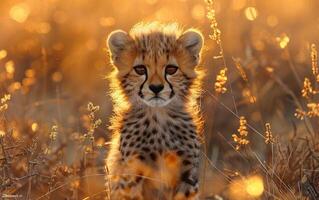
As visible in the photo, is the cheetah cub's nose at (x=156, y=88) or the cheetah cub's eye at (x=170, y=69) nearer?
the cheetah cub's nose at (x=156, y=88)

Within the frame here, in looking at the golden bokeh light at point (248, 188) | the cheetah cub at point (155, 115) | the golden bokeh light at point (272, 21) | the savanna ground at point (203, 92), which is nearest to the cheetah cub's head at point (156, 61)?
the cheetah cub at point (155, 115)

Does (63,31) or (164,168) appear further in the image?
(63,31)

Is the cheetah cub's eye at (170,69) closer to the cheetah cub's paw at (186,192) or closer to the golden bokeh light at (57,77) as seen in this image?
the cheetah cub's paw at (186,192)

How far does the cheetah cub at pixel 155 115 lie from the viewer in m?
5.65

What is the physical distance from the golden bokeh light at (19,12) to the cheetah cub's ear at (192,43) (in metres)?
5.21

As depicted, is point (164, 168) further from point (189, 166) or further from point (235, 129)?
point (235, 129)

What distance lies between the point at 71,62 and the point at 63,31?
1.02 m

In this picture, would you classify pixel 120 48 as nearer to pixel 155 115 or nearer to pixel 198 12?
pixel 155 115

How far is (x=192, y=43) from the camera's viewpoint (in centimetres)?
626

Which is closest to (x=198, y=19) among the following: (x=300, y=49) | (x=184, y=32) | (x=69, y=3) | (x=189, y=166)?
(x=300, y=49)

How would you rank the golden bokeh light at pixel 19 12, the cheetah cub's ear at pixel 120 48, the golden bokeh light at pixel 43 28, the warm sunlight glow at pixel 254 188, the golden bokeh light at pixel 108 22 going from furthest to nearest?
the golden bokeh light at pixel 19 12
the golden bokeh light at pixel 43 28
the golden bokeh light at pixel 108 22
the cheetah cub's ear at pixel 120 48
the warm sunlight glow at pixel 254 188

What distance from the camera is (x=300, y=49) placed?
10500 mm

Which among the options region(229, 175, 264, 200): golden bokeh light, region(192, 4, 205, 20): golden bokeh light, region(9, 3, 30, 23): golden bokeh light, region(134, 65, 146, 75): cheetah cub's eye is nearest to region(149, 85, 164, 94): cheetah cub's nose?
region(134, 65, 146, 75): cheetah cub's eye

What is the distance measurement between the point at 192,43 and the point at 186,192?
104cm
